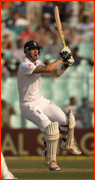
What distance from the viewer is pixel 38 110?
5.40 metres

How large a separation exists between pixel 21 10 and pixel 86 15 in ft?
8.69

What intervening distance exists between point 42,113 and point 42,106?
183mm

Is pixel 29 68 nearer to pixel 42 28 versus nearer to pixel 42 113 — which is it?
pixel 42 113

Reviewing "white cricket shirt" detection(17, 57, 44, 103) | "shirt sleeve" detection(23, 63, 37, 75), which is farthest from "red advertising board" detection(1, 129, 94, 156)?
"shirt sleeve" detection(23, 63, 37, 75)

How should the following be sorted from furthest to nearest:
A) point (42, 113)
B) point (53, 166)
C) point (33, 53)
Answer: point (33, 53) → point (42, 113) → point (53, 166)

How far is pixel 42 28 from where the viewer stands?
11.9 metres

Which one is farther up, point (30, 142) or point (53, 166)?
point (53, 166)

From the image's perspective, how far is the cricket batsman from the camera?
527 centimetres

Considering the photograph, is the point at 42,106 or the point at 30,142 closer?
the point at 42,106

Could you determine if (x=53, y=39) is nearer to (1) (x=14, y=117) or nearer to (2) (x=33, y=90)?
(1) (x=14, y=117)

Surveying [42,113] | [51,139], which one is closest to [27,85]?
[42,113]

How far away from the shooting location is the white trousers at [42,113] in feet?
17.5

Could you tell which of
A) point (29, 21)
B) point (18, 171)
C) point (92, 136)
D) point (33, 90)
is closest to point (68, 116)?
point (33, 90)

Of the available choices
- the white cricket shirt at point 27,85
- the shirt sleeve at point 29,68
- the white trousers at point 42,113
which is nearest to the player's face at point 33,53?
the white cricket shirt at point 27,85
